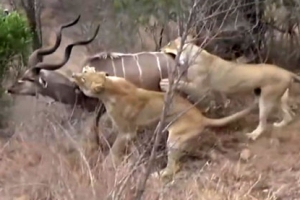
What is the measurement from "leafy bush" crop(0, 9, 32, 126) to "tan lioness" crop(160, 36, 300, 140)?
1066 mm

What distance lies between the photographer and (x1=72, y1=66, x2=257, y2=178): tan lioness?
14.4 ft

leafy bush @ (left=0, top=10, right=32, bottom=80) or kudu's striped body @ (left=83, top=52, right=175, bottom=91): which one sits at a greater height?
leafy bush @ (left=0, top=10, right=32, bottom=80)

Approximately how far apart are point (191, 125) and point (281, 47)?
2037 millimetres

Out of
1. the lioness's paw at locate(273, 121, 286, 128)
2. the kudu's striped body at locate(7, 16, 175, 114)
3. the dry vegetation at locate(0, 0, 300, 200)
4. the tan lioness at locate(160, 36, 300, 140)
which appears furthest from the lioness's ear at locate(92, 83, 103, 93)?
the lioness's paw at locate(273, 121, 286, 128)

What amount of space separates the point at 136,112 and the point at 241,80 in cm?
77

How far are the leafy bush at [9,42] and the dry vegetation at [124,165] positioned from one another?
0.25 metres

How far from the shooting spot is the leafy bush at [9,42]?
511 centimetres

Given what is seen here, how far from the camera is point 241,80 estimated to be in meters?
4.88

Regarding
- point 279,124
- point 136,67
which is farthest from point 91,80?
point 279,124

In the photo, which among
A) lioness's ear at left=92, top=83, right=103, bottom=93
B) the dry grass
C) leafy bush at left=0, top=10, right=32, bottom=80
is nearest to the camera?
the dry grass

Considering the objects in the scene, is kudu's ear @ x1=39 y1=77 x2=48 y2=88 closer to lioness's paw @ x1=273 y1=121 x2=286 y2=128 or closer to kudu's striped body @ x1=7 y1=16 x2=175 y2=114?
kudu's striped body @ x1=7 y1=16 x2=175 y2=114

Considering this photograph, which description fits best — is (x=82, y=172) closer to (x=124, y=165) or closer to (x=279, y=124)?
(x=124, y=165)

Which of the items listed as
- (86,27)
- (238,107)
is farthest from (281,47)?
(86,27)

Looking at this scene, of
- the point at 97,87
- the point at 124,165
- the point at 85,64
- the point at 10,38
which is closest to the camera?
the point at 124,165
